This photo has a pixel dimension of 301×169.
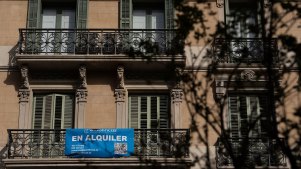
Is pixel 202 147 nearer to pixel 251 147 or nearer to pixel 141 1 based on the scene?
pixel 251 147

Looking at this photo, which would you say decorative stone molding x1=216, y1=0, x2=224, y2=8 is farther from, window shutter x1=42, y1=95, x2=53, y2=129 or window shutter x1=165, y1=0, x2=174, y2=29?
window shutter x1=42, y1=95, x2=53, y2=129

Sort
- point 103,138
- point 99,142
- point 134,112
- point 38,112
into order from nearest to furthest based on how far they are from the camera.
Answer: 1. point 99,142
2. point 103,138
3. point 38,112
4. point 134,112

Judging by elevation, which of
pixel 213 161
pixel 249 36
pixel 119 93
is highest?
pixel 249 36

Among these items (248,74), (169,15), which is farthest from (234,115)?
(169,15)

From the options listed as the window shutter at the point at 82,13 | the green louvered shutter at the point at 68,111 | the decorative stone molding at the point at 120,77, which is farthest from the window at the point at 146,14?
the green louvered shutter at the point at 68,111

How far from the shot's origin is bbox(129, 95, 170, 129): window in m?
20.8

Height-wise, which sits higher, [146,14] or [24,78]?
[146,14]

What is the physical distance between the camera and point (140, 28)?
2180cm

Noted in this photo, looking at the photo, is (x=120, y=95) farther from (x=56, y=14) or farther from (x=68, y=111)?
(x=56, y=14)

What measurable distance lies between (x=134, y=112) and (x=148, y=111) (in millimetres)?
425

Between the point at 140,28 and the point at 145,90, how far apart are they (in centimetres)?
210

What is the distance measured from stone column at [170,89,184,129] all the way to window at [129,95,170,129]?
1.04ft

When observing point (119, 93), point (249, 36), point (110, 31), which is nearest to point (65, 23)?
point (110, 31)

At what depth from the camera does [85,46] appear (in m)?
20.9
